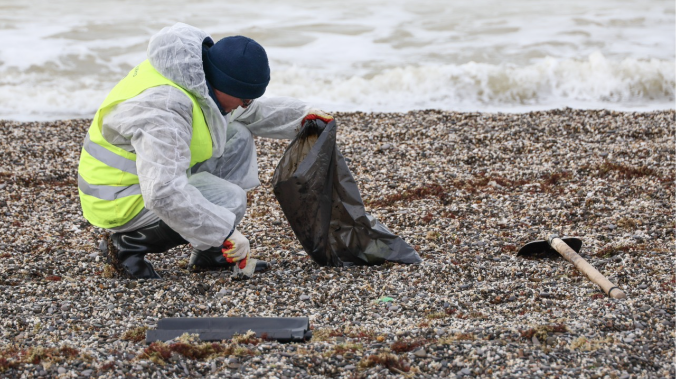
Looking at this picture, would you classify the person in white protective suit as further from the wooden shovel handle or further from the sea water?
the sea water

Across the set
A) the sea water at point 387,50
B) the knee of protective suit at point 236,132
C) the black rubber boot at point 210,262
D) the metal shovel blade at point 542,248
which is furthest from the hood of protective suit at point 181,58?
the sea water at point 387,50

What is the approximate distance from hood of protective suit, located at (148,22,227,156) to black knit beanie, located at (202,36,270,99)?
0.24 ft

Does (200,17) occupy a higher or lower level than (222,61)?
lower

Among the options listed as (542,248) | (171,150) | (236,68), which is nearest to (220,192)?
(171,150)

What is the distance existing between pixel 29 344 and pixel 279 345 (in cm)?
112

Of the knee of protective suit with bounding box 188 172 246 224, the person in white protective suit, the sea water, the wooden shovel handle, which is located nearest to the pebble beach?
the wooden shovel handle

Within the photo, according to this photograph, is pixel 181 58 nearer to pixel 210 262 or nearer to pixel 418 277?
pixel 210 262

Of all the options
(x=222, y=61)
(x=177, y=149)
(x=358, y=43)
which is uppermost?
(x=222, y=61)

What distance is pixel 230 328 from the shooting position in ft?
10.3

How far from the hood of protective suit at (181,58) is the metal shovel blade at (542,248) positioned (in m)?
2.09

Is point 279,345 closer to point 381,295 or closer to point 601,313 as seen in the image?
point 381,295

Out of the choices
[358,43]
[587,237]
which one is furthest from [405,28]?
[587,237]

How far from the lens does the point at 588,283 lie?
12.3ft

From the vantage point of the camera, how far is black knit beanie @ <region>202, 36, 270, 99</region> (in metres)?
3.40
